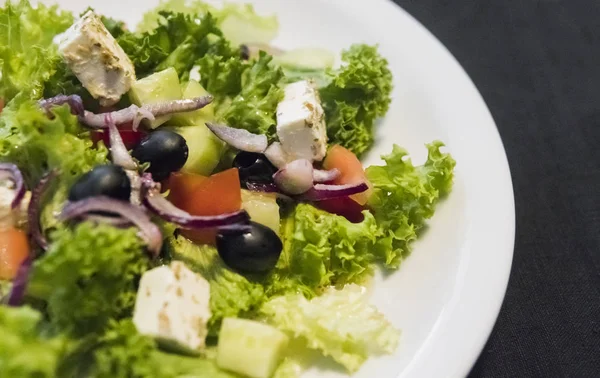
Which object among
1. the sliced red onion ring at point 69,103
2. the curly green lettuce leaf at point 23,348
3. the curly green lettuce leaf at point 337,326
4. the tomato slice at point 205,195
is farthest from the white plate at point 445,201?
the sliced red onion ring at point 69,103

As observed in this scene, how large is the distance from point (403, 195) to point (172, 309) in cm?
113

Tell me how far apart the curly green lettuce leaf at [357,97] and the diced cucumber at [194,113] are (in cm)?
58

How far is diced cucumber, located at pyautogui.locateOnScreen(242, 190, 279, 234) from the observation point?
254 cm

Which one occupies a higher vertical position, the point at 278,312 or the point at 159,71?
the point at 159,71

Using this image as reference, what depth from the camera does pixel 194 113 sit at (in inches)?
111

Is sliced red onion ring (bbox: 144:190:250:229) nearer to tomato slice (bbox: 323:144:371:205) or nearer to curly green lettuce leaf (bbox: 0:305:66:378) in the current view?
tomato slice (bbox: 323:144:371:205)

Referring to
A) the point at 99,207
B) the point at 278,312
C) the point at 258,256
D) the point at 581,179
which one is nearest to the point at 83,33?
the point at 99,207

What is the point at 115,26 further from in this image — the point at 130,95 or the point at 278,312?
the point at 278,312

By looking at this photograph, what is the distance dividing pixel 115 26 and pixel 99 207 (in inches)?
53.5

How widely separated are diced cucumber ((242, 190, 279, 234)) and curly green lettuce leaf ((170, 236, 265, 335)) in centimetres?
23

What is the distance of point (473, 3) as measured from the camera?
4758 millimetres

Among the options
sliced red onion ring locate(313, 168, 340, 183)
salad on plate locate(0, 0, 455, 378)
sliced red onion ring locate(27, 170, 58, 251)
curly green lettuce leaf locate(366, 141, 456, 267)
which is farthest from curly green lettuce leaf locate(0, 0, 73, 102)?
curly green lettuce leaf locate(366, 141, 456, 267)

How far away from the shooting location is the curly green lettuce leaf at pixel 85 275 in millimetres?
1775

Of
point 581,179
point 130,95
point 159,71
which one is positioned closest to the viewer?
point 130,95
